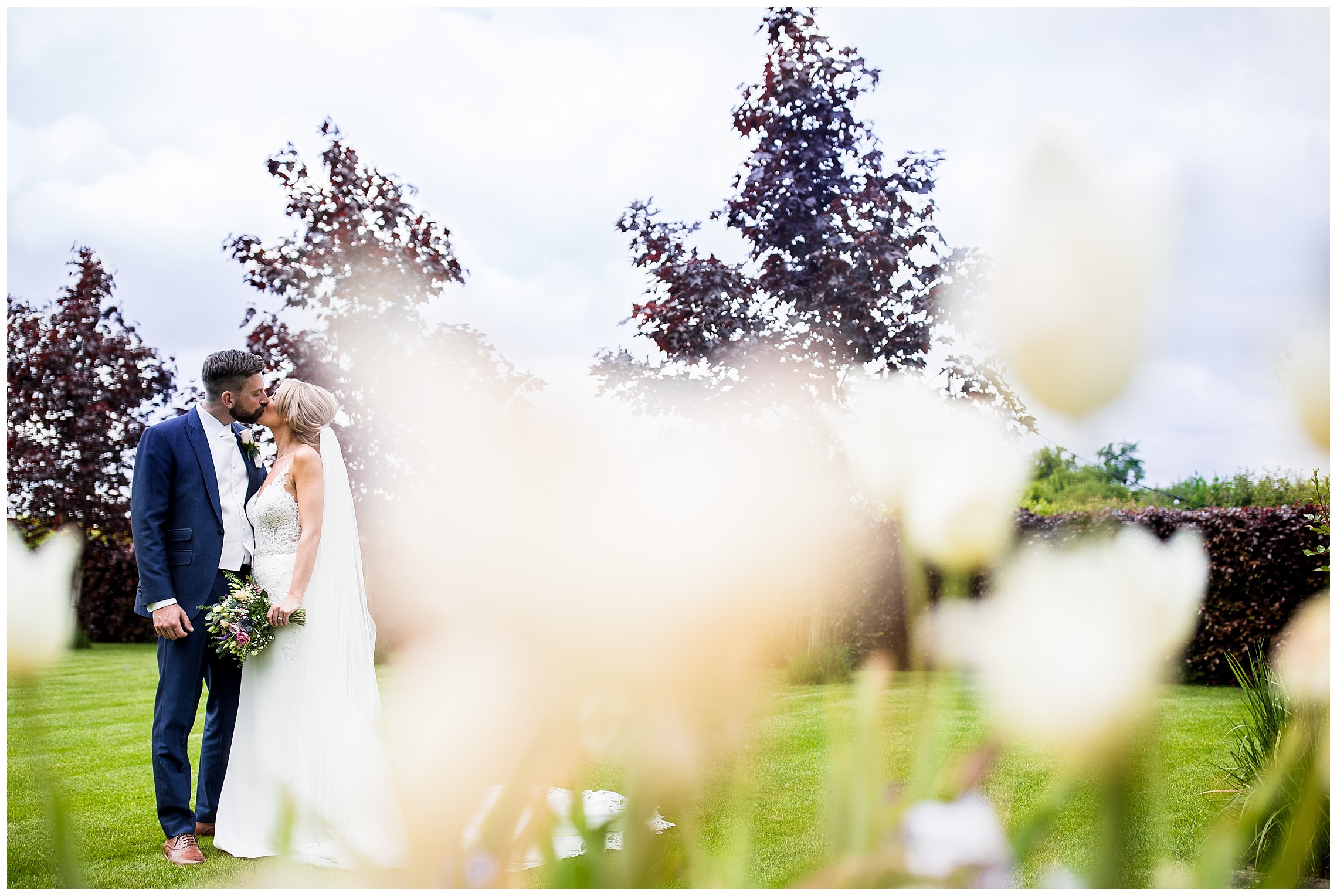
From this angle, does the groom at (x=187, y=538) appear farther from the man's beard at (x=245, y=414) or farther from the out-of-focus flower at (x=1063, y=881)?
the out-of-focus flower at (x=1063, y=881)

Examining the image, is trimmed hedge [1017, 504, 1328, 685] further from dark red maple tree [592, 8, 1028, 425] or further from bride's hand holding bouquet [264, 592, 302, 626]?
bride's hand holding bouquet [264, 592, 302, 626]

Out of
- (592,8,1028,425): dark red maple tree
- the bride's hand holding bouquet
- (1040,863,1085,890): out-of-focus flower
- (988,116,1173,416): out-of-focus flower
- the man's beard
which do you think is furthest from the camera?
(592,8,1028,425): dark red maple tree

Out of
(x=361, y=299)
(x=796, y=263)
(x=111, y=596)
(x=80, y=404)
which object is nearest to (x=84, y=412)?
(x=80, y=404)

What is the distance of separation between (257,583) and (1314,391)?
10.2 ft

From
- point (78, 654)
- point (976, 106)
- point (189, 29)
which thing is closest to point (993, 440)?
point (976, 106)

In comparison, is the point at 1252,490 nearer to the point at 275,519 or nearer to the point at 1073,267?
the point at 275,519

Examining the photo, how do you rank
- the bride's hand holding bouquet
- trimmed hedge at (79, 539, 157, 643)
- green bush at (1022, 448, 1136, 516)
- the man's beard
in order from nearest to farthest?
green bush at (1022, 448, 1136, 516), the bride's hand holding bouquet, the man's beard, trimmed hedge at (79, 539, 157, 643)

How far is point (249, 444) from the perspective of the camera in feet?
10.5

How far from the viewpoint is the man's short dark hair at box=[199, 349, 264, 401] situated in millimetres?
3031

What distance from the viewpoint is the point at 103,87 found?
194 cm

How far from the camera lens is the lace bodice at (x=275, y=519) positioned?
10.1 ft

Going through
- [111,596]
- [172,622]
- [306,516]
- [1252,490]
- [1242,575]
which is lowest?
[111,596]

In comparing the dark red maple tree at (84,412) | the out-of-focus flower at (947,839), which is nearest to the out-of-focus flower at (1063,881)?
the out-of-focus flower at (947,839)

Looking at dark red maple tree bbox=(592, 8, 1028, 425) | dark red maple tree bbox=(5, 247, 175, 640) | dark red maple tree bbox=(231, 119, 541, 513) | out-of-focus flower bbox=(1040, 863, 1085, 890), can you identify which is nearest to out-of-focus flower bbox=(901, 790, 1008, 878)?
out-of-focus flower bbox=(1040, 863, 1085, 890)
